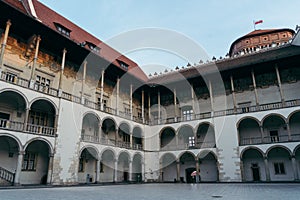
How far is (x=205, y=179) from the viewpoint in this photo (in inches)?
933

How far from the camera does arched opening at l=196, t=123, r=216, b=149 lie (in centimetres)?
2339

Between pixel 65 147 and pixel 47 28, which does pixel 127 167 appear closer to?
pixel 65 147

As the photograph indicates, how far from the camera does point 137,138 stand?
2623 centimetres

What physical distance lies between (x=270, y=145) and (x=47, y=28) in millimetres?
19817

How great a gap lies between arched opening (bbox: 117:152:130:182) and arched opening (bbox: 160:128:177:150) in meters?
4.27

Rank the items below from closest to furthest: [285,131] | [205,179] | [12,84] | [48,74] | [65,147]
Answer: [12,84], [65,147], [48,74], [285,131], [205,179]

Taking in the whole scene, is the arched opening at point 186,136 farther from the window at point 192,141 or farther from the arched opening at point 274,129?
the arched opening at point 274,129

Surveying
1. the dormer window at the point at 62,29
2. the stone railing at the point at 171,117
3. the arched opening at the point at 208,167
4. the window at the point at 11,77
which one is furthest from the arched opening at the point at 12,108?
the arched opening at the point at 208,167

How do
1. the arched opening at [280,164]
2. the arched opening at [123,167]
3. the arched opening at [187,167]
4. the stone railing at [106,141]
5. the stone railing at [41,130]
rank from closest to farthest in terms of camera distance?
the stone railing at [41,130] → the stone railing at [106,141] → the arched opening at [280,164] → the arched opening at [123,167] → the arched opening at [187,167]

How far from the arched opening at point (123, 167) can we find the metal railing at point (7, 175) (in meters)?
10.8

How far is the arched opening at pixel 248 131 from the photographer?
2186 centimetres

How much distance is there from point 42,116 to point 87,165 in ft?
19.0

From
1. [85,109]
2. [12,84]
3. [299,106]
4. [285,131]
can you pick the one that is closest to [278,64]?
[299,106]

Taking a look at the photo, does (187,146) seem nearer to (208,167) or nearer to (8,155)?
(208,167)
